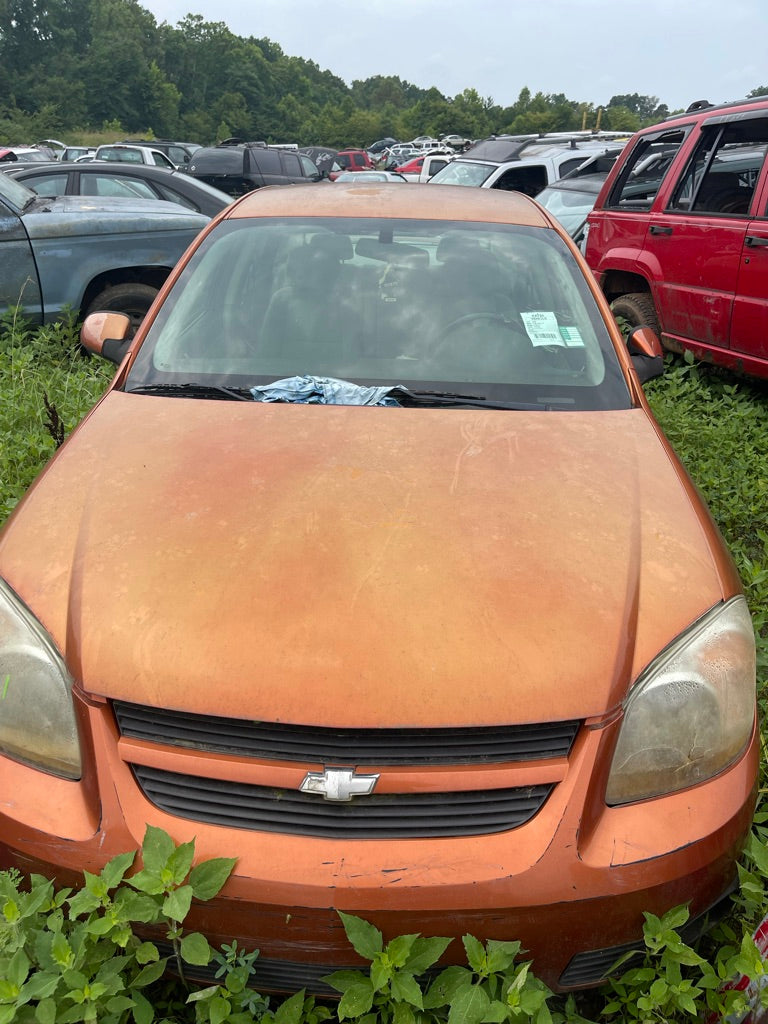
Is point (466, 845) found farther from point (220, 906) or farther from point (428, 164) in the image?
point (428, 164)

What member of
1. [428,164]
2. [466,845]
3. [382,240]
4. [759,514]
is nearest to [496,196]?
[382,240]

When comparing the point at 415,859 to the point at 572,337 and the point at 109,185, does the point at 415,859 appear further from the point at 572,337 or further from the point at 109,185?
the point at 109,185

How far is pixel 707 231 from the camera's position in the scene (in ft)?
17.2

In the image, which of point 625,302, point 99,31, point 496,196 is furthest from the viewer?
point 99,31

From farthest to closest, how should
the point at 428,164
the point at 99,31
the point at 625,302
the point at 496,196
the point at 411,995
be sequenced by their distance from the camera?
the point at 99,31
the point at 428,164
the point at 625,302
the point at 496,196
the point at 411,995

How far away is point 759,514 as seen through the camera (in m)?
4.00

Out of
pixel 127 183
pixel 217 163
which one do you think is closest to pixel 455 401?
pixel 127 183

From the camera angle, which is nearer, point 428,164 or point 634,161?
point 634,161

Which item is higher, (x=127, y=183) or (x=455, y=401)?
(x=127, y=183)

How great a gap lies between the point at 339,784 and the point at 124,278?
5.38 m

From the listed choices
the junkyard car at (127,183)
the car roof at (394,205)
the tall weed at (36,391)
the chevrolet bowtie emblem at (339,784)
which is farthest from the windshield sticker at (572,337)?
the junkyard car at (127,183)

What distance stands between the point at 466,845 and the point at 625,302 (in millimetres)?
5464

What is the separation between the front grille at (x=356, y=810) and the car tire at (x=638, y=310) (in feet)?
16.4

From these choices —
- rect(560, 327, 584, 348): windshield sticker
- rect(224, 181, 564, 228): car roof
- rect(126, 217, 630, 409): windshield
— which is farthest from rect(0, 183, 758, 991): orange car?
rect(224, 181, 564, 228): car roof
